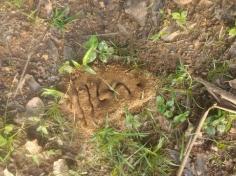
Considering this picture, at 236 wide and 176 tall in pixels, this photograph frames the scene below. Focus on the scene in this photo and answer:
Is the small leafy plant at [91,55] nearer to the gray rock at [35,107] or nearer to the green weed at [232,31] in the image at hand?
the gray rock at [35,107]

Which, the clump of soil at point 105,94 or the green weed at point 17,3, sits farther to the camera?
the green weed at point 17,3

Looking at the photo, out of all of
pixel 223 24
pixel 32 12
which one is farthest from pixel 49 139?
pixel 223 24

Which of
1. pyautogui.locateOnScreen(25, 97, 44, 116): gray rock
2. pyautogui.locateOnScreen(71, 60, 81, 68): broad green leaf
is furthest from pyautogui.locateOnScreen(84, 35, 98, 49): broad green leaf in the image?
pyautogui.locateOnScreen(25, 97, 44, 116): gray rock

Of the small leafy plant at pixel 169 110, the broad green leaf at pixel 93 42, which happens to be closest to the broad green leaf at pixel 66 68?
the broad green leaf at pixel 93 42

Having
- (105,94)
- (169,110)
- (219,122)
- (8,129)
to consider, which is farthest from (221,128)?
(8,129)

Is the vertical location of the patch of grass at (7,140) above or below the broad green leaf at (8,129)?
below

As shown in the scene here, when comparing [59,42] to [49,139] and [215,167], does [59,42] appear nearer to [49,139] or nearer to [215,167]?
[49,139]

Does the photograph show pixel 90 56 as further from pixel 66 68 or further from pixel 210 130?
pixel 210 130

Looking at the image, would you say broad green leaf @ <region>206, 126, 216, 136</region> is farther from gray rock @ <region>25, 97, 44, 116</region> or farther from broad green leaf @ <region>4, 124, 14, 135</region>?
broad green leaf @ <region>4, 124, 14, 135</region>
